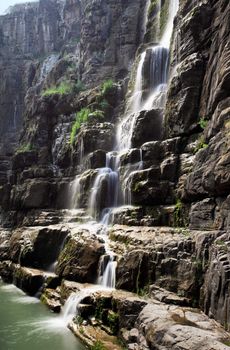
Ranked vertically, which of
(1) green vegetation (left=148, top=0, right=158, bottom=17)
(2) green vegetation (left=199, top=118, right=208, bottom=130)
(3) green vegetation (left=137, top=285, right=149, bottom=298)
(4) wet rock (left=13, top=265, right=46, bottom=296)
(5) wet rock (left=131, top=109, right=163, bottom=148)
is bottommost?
(4) wet rock (left=13, top=265, right=46, bottom=296)

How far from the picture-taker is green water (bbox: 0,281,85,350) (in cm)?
1418

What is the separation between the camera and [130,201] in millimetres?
23672

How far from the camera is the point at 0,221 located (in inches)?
1411

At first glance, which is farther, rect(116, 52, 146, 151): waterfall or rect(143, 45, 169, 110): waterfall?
rect(143, 45, 169, 110): waterfall

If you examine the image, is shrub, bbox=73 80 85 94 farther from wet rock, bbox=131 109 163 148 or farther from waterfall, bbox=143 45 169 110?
wet rock, bbox=131 109 163 148

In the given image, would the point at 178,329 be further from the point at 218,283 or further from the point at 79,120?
the point at 79,120

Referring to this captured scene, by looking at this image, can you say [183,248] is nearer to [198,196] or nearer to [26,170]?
[198,196]

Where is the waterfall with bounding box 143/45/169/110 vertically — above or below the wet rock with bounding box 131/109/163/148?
above

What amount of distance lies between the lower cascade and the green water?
0.08m

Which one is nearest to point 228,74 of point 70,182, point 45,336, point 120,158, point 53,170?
point 120,158

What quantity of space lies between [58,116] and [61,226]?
1886 cm

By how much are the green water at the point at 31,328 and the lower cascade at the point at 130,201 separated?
0.08m

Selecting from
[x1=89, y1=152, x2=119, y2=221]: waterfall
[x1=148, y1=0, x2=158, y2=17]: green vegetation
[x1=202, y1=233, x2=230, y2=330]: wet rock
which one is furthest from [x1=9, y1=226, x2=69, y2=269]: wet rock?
[x1=148, y1=0, x2=158, y2=17]: green vegetation

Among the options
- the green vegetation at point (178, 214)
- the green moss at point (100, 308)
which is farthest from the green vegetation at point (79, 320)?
the green vegetation at point (178, 214)
